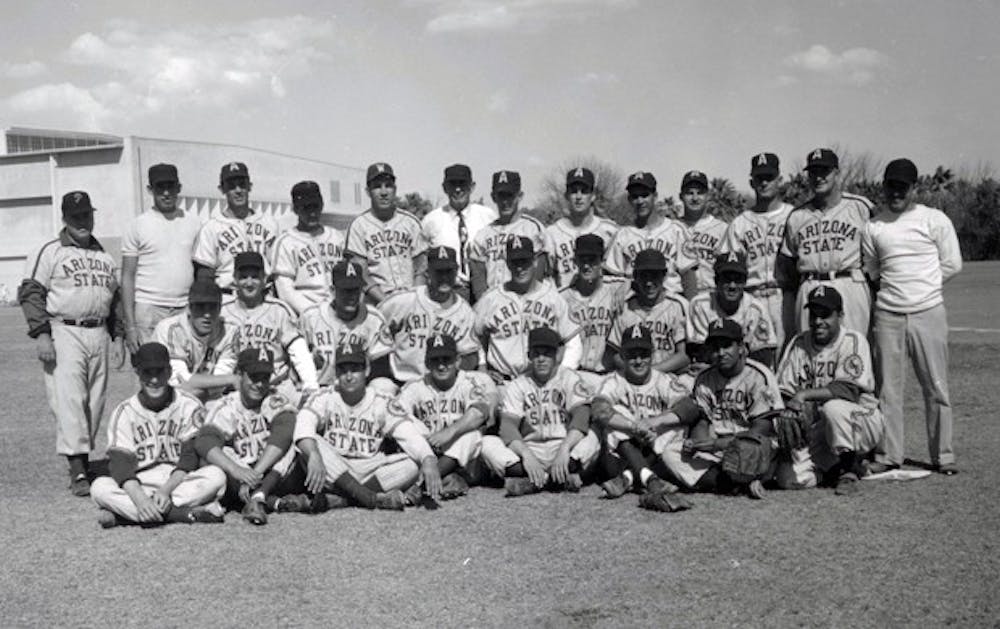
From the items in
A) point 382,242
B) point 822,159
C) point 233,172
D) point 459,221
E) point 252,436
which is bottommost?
point 252,436

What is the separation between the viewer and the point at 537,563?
4.76 metres

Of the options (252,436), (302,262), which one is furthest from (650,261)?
(252,436)

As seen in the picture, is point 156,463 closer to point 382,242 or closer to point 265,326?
point 265,326

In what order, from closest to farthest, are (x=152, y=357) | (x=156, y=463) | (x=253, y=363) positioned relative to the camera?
(x=152, y=357) < (x=156, y=463) < (x=253, y=363)

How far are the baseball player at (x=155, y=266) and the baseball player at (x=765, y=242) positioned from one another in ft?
13.8

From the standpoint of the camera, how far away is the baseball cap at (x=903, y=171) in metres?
6.63

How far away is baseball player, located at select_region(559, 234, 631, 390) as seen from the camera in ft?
23.6

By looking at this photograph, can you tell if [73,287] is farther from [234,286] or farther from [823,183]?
[823,183]

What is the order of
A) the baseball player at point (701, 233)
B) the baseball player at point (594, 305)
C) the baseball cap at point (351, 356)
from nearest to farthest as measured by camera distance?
the baseball cap at point (351, 356), the baseball player at point (594, 305), the baseball player at point (701, 233)

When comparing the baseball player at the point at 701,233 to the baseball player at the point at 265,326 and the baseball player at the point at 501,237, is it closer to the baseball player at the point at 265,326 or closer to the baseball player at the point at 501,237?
the baseball player at the point at 501,237

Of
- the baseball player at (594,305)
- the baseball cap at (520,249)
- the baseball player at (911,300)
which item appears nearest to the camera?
the baseball player at (911,300)

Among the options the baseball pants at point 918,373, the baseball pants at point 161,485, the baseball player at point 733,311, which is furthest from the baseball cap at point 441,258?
the baseball pants at point 918,373

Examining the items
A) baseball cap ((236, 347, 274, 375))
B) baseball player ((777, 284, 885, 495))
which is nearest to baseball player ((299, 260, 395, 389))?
baseball cap ((236, 347, 274, 375))

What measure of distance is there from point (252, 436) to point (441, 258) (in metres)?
1.85
